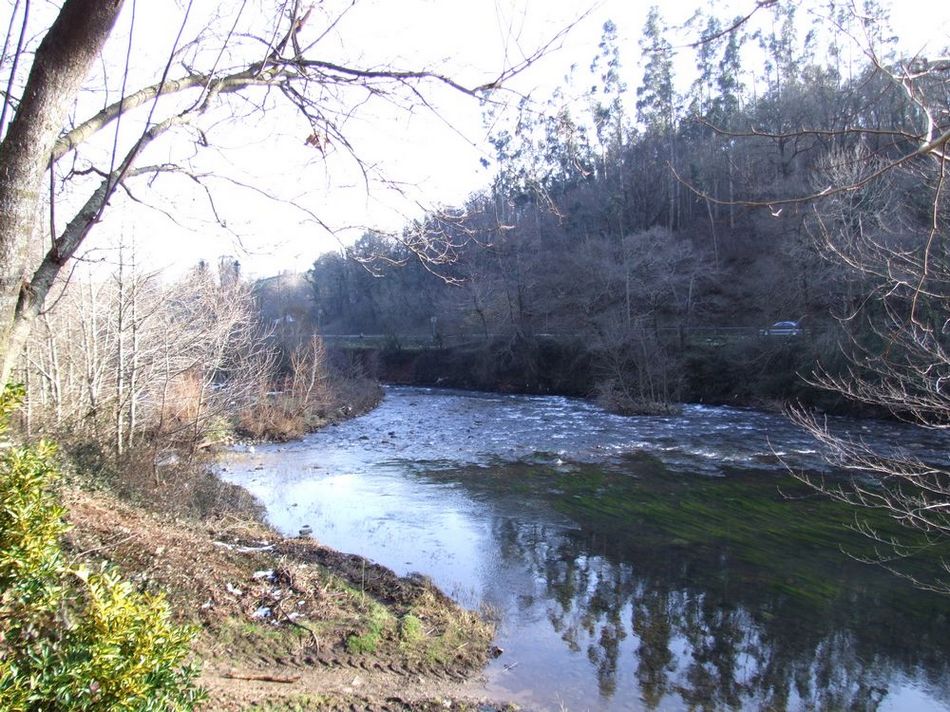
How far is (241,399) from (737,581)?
16120 millimetres

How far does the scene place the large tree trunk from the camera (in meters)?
2.54

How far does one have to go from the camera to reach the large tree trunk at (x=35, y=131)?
2543 mm

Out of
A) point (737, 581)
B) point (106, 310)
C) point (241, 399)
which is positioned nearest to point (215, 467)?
point (241, 399)

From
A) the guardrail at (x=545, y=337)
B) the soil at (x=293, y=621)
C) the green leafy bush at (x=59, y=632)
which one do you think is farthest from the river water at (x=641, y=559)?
the guardrail at (x=545, y=337)

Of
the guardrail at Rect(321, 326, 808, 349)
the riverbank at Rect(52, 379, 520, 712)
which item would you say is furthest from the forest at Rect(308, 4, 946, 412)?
the riverbank at Rect(52, 379, 520, 712)

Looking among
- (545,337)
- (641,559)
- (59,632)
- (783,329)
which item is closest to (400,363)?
(545,337)

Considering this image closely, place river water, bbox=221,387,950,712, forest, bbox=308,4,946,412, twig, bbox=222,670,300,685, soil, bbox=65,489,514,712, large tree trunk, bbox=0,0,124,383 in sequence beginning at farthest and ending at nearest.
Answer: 1. forest, bbox=308,4,946,412
2. river water, bbox=221,387,950,712
3. soil, bbox=65,489,514,712
4. twig, bbox=222,670,300,685
5. large tree trunk, bbox=0,0,124,383

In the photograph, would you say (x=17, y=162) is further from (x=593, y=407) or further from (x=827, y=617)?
(x=593, y=407)

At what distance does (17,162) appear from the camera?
8.40 ft

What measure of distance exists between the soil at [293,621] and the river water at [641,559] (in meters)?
0.63

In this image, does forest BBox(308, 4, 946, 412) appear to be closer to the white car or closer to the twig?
the white car

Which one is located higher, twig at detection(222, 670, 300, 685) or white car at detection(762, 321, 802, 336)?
white car at detection(762, 321, 802, 336)

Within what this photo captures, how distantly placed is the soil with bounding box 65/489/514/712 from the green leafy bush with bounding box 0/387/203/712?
6.74 ft

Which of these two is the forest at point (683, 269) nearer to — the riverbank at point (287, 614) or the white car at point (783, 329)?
the white car at point (783, 329)
